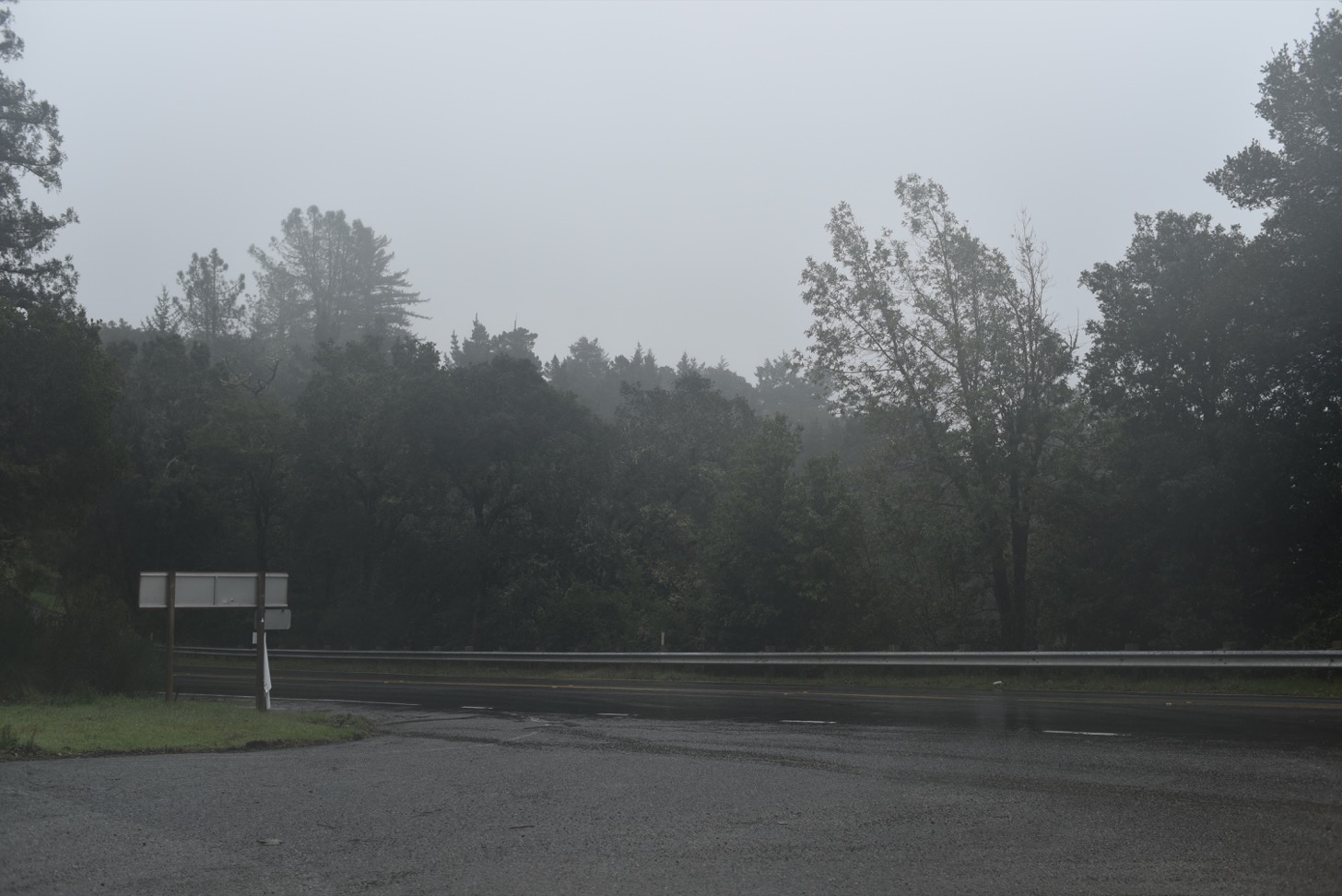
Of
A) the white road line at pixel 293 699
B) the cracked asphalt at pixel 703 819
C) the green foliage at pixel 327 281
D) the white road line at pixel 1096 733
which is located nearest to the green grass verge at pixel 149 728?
the cracked asphalt at pixel 703 819

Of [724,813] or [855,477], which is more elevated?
[855,477]

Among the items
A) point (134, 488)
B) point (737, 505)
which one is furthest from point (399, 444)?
point (737, 505)

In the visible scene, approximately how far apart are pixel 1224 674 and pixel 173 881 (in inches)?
704

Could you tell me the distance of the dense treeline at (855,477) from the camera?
29.2 metres

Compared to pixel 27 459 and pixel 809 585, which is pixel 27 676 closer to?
pixel 27 459

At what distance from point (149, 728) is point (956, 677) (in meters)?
15.2

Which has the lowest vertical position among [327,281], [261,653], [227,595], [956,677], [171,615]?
[956,677]

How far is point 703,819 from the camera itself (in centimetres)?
821

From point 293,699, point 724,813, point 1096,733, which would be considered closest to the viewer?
point 724,813

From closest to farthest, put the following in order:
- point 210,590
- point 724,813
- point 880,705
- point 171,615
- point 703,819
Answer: point 703,819 < point 724,813 < point 880,705 < point 210,590 < point 171,615

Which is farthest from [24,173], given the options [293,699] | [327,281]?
[327,281]

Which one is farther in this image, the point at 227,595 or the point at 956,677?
the point at 956,677

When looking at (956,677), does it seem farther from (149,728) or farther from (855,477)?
(149,728)

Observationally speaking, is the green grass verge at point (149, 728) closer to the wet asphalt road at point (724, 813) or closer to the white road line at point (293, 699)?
the wet asphalt road at point (724, 813)
